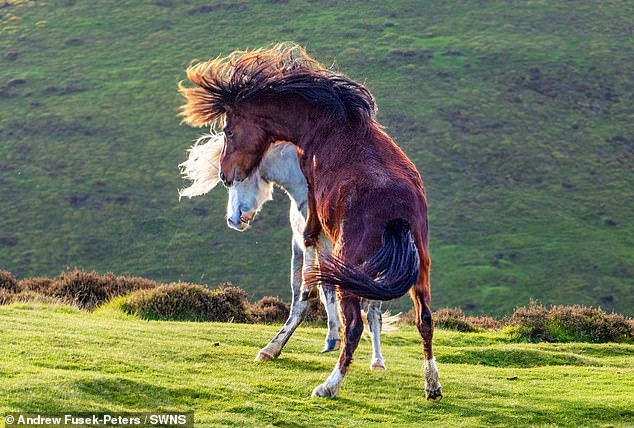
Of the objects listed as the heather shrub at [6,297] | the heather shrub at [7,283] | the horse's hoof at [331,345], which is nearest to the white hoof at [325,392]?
the horse's hoof at [331,345]

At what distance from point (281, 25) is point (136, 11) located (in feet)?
34.3

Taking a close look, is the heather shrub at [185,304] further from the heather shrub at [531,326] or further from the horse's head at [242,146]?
the horse's head at [242,146]

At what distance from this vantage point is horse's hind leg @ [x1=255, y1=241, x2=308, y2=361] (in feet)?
39.4

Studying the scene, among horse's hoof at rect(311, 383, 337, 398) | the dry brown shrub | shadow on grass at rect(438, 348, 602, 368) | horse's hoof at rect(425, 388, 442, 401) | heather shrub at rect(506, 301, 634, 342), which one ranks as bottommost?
the dry brown shrub

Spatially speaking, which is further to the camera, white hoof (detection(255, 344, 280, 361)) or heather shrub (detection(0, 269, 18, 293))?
heather shrub (detection(0, 269, 18, 293))

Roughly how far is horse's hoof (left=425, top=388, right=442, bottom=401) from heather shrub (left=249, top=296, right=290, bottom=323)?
10704 millimetres

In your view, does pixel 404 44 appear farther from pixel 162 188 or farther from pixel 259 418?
pixel 259 418

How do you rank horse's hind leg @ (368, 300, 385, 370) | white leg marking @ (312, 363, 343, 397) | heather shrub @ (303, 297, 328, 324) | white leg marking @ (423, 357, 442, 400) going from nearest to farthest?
1. white leg marking @ (312, 363, 343, 397)
2. white leg marking @ (423, 357, 442, 400)
3. horse's hind leg @ (368, 300, 385, 370)
4. heather shrub @ (303, 297, 328, 324)

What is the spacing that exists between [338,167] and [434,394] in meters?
2.47

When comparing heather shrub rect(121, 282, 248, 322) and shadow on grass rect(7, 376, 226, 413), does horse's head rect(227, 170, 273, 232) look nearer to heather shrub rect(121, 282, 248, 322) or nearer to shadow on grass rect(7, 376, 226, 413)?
shadow on grass rect(7, 376, 226, 413)

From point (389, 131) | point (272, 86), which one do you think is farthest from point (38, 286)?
point (389, 131)

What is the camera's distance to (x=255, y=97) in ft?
36.1

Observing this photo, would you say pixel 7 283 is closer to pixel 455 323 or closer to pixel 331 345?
pixel 455 323

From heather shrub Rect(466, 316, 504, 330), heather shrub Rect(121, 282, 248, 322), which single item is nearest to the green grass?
heather shrub Rect(121, 282, 248, 322)
